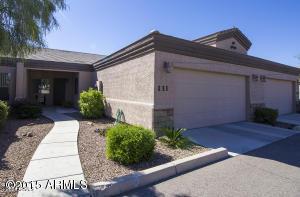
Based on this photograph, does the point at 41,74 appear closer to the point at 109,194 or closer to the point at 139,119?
the point at 139,119

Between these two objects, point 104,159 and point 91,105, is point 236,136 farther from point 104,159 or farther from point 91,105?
point 91,105

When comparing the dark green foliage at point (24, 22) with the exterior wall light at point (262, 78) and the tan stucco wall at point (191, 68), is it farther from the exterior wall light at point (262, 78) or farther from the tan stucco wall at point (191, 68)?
the exterior wall light at point (262, 78)

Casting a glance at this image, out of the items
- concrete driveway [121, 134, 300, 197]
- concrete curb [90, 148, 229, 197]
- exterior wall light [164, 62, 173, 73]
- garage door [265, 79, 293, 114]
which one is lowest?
concrete driveway [121, 134, 300, 197]

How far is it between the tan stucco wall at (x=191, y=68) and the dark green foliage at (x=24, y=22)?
3.61 meters

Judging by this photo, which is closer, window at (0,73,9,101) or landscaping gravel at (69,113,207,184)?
landscaping gravel at (69,113,207,184)

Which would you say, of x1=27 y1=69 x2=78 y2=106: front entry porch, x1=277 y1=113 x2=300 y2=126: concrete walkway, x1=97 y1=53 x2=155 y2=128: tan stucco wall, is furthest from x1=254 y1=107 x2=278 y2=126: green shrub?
x1=27 y1=69 x2=78 y2=106: front entry porch

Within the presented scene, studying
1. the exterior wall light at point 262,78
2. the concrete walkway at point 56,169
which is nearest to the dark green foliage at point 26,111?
the concrete walkway at point 56,169

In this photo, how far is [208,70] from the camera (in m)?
9.61

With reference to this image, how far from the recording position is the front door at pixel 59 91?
18570mm

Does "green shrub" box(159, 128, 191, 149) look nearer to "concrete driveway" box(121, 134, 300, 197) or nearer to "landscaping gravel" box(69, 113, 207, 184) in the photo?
"landscaping gravel" box(69, 113, 207, 184)

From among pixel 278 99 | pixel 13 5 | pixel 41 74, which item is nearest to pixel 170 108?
pixel 13 5

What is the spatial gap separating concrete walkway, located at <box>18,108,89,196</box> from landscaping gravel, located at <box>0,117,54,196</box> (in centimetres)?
17

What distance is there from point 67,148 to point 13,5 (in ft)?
13.4

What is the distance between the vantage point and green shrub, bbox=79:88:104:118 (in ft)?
38.0
